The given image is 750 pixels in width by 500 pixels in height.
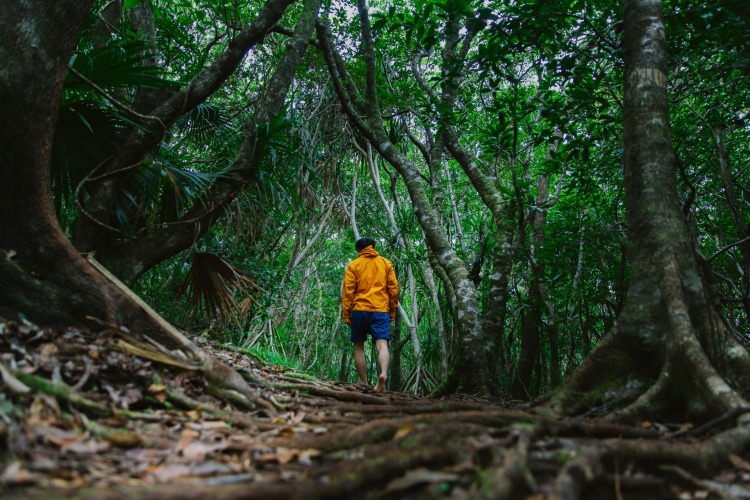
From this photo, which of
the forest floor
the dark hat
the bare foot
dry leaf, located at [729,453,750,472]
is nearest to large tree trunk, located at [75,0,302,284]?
the dark hat

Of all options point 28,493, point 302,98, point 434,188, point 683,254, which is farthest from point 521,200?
point 302,98

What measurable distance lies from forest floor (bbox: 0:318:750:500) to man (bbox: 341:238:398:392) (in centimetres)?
343

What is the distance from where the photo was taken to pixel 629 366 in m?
3.03

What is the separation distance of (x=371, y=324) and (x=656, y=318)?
3.73 m

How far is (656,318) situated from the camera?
299cm

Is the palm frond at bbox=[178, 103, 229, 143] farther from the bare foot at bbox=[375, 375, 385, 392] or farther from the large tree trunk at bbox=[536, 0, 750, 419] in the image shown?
the large tree trunk at bbox=[536, 0, 750, 419]

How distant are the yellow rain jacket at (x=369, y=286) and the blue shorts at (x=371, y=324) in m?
0.06

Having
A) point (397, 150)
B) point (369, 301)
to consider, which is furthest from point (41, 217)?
point (397, 150)

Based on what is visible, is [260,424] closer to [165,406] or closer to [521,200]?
[165,406]

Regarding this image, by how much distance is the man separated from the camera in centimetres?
625

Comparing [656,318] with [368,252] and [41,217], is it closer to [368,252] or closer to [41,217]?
[41,217]

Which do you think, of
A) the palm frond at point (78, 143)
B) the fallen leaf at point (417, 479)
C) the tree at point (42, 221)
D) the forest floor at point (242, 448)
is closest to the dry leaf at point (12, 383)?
the forest floor at point (242, 448)

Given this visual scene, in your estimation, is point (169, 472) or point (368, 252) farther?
point (368, 252)

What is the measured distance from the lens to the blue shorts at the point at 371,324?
623cm
